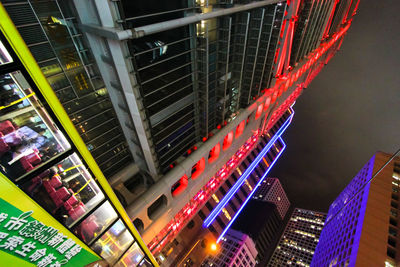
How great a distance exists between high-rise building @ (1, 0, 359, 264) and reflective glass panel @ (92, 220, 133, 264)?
3.79 metres

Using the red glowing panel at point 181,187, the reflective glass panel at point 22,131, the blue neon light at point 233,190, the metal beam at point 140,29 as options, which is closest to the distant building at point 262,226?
the blue neon light at point 233,190

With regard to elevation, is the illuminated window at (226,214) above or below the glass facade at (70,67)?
below

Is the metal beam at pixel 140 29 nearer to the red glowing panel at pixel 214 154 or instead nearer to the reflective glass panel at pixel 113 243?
the reflective glass panel at pixel 113 243

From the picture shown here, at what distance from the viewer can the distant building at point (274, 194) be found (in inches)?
3807

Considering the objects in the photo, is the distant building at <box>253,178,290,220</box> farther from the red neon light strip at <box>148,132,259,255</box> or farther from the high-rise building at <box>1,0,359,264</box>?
the high-rise building at <box>1,0,359,264</box>

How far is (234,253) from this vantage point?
174 feet

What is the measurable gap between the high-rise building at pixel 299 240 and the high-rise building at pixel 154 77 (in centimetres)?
7712

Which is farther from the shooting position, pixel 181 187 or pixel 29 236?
pixel 181 187

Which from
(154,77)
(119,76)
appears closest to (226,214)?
(154,77)

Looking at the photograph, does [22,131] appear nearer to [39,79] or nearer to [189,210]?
[39,79]

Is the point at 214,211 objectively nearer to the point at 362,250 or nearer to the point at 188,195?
the point at 188,195

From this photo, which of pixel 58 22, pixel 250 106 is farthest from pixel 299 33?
pixel 58 22

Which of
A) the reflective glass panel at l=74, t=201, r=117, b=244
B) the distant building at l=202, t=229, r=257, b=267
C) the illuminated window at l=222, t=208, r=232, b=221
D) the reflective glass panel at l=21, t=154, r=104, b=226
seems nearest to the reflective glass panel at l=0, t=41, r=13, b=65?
the reflective glass panel at l=21, t=154, r=104, b=226

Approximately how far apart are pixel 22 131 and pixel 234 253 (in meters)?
61.5
